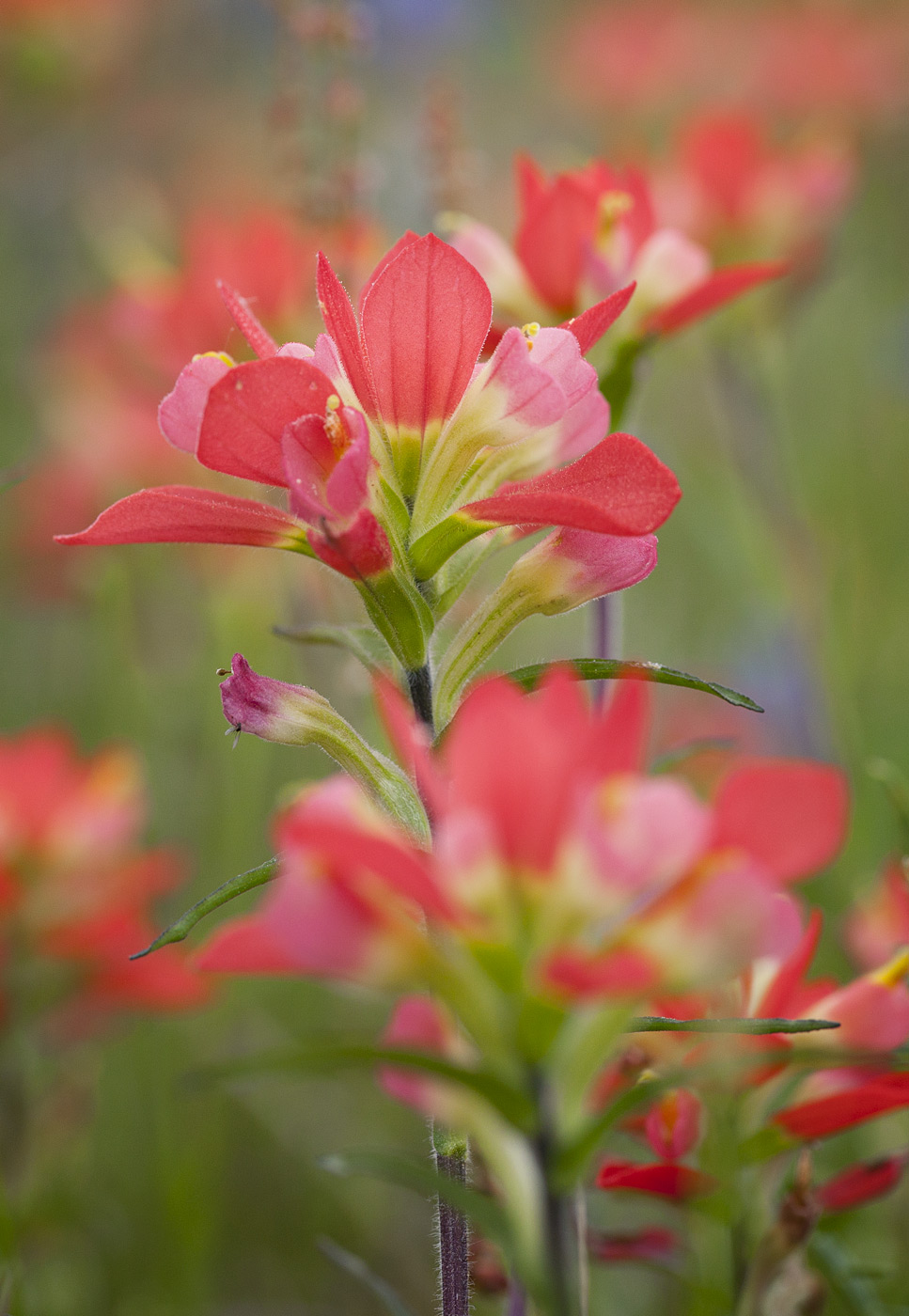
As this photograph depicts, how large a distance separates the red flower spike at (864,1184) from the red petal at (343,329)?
440 millimetres

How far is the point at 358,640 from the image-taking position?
508 millimetres

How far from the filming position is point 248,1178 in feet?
4.79

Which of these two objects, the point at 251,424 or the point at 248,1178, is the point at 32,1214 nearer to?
the point at 248,1178

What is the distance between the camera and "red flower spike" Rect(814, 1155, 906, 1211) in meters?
0.59

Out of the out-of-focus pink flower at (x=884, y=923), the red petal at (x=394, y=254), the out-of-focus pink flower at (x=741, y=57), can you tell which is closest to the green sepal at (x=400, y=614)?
the red petal at (x=394, y=254)

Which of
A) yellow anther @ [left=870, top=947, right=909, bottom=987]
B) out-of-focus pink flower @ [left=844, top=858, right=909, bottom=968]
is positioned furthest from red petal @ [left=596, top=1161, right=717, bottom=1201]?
out-of-focus pink flower @ [left=844, top=858, right=909, bottom=968]

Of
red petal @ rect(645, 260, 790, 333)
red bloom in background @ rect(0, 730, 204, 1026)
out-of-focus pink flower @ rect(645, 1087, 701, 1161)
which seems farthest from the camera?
red bloom in background @ rect(0, 730, 204, 1026)

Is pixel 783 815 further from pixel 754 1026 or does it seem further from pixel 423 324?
pixel 423 324

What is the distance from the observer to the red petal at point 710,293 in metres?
0.74

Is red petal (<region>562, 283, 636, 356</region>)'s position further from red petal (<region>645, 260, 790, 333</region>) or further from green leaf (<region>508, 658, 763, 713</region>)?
red petal (<region>645, 260, 790, 333</region>)

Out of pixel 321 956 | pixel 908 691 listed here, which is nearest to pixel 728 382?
pixel 908 691

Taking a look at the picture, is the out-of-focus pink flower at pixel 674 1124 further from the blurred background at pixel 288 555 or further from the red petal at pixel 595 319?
the red petal at pixel 595 319

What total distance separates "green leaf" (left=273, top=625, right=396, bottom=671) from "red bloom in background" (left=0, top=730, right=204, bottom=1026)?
0.59m

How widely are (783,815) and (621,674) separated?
5.2 inches
